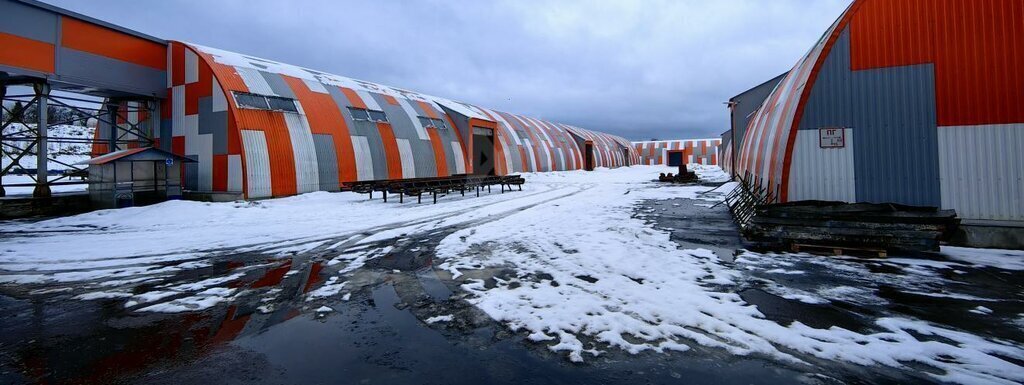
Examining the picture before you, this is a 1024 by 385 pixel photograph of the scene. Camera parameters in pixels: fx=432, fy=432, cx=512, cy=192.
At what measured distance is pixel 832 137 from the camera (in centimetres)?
1002

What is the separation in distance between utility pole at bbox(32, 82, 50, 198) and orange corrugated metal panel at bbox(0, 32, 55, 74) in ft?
2.50

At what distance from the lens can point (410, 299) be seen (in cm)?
560

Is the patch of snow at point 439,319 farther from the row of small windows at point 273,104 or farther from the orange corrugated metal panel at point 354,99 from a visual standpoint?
the orange corrugated metal panel at point 354,99

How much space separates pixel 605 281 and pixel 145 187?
1966cm

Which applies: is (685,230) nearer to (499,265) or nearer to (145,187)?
(499,265)

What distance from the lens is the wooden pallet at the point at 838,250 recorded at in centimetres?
756

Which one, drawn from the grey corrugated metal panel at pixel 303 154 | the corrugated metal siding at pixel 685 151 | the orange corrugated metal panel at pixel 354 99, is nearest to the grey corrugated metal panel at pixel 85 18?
the grey corrugated metal panel at pixel 303 154

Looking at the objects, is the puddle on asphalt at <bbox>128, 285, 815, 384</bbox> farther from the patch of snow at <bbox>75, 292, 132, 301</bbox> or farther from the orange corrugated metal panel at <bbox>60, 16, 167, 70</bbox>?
the orange corrugated metal panel at <bbox>60, 16, 167, 70</bbox>

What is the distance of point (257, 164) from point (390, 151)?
6.96 meters

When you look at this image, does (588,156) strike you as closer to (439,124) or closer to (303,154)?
(439,124)

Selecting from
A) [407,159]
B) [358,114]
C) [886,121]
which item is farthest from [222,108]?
[886,121]

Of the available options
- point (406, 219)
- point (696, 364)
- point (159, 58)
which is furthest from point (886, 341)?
point (159, 58)

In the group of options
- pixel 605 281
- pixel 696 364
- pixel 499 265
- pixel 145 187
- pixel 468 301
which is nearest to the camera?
pixel 696 364

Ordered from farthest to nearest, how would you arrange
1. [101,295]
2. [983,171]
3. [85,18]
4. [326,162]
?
1. [326,162]
2. [85,18]
3. [983,171]
4. [101,295]
